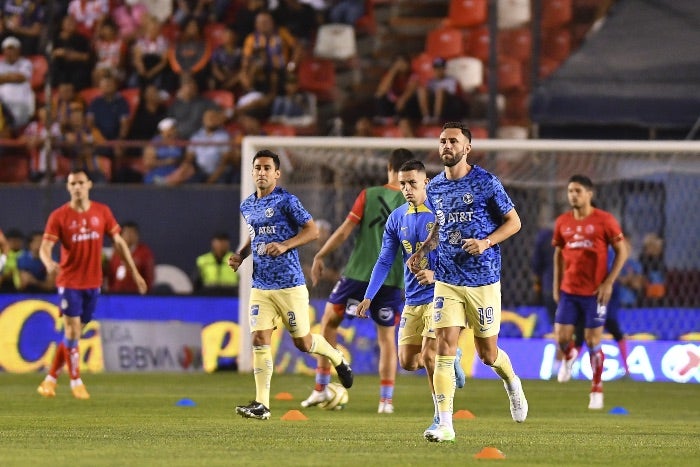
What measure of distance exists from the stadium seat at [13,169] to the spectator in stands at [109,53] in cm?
210

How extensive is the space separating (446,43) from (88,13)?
5.64 meters

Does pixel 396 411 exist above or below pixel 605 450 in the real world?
below

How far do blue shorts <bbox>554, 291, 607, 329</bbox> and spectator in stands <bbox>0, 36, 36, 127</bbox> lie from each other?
1042cm

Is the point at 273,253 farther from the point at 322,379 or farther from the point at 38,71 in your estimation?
the point at 38,71

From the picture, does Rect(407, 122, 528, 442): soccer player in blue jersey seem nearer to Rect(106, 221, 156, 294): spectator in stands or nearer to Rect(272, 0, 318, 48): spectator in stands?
Rect(106, 221, 156, 294): spectator in stands

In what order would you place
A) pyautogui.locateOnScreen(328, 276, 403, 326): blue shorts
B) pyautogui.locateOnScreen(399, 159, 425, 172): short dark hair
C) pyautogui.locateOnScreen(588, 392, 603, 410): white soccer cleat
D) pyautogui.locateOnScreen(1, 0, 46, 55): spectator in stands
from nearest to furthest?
pyautogui.locateOnScreen(399, 159, 425, 172): short dark hair → pyautogui.locateOnScreen(328, 276, 403, 326): blue shorts → pyautogui.locateOnScreen(588, 392, 603, 410): white soccer cleat → pyautogui.locateOnScreen(1, 0, 46, 55): spectator in stands

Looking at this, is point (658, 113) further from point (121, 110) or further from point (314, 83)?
point (121, 110)

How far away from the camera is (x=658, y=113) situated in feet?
70.1

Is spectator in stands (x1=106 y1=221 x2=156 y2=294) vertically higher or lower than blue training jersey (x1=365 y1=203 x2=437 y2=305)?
lower

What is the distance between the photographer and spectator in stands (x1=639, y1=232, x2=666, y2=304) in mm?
20266

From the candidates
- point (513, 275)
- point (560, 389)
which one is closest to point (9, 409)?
point (560, 389)

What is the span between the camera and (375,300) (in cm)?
1350

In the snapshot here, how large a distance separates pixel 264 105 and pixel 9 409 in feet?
35.2

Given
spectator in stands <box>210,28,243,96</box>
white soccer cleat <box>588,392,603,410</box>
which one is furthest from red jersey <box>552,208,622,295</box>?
spectator in stands <box>210,28,243,96</box>
